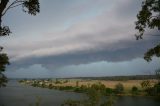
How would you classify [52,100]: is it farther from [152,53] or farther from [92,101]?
[92,101]

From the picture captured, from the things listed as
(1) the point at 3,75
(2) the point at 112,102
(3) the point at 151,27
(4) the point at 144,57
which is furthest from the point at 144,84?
(1) the point at 3,75

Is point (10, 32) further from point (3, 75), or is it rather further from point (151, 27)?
point (3, 75)

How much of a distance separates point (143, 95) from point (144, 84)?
88.7 meters

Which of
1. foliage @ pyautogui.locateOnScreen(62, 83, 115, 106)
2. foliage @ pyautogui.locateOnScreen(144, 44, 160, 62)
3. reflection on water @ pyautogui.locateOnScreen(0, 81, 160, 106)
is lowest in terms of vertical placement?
reflection on water @ pyautogui.locateOnScreen(0, 81, 160, 106)

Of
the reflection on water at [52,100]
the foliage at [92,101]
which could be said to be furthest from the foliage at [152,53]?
the reflection on water at [52,100]

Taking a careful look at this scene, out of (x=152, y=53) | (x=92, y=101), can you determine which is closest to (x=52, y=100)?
(x=152, y=53)

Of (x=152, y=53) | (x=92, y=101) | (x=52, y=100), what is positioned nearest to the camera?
(x=92, y=101)

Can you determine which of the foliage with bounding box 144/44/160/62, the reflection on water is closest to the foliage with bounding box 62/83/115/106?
the foliage with bounding box 144/44/160/62

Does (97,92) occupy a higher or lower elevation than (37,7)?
lower

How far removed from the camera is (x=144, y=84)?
17.9 meters

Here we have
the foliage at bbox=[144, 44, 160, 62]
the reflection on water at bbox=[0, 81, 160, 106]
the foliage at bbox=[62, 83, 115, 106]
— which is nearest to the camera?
the foliage at bbox=[62, 83, 115, 106]

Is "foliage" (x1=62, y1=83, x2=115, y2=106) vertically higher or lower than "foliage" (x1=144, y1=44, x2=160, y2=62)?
lower

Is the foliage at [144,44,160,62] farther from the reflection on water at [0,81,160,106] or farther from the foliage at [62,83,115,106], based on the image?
the reflection on water at [0,81,160,106]

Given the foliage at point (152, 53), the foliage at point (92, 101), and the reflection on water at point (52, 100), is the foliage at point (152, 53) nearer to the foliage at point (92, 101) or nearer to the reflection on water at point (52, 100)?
the foliage at point (92, 101)
